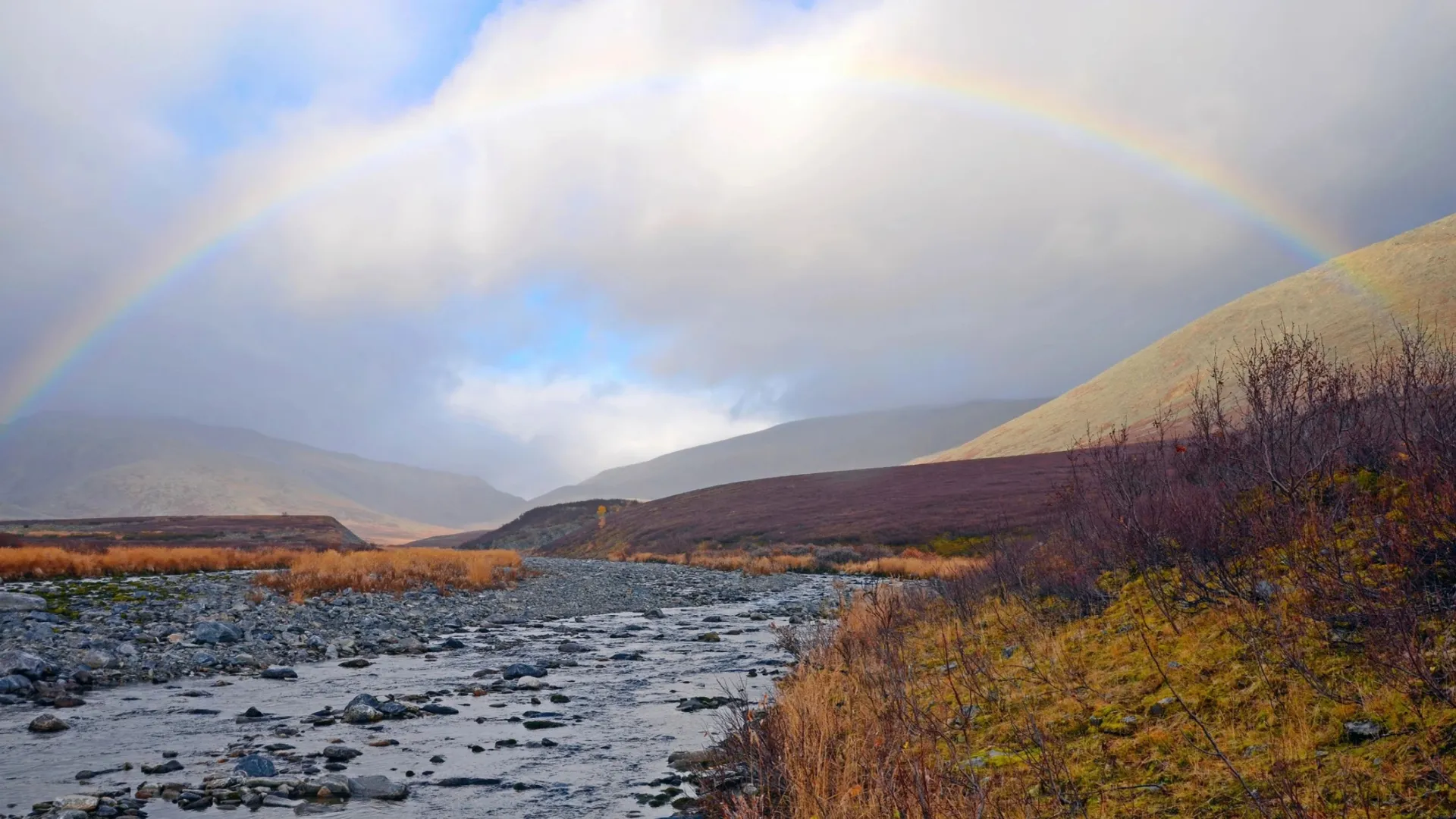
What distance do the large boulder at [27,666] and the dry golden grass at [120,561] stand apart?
58.9 feet

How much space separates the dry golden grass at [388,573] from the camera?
26.5m

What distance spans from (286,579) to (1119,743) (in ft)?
90.6

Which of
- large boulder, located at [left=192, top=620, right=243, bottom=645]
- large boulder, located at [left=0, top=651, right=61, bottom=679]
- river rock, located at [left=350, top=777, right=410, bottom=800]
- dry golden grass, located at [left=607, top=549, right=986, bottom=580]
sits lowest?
dry golden grass, located at [left=607, top=549, right=986, bottom=580]

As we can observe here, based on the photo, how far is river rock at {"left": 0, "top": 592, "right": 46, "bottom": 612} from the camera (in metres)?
18.6

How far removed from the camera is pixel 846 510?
58.9 m

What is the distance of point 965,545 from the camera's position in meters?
43.9

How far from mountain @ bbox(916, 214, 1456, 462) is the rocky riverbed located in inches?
3721

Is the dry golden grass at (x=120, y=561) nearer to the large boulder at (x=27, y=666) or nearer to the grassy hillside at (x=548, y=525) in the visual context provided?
the large boulder at (x=27, y=666)

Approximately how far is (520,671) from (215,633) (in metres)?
7.66

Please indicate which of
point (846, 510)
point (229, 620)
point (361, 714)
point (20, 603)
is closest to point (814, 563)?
point (846, 510)

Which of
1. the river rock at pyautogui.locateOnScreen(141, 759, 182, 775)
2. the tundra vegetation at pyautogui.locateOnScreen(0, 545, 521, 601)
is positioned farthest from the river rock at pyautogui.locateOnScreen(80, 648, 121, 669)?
the tundra vegetation at pyautogui.locateOnScreen(0, 545, 521, 601)

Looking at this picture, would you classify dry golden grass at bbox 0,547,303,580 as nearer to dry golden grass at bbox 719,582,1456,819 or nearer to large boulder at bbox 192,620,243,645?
large boulder at bbox 192,620,243,645

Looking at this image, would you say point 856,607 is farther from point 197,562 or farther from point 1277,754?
point 197,562

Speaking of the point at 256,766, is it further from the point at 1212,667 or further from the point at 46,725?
the point at 1212,667
